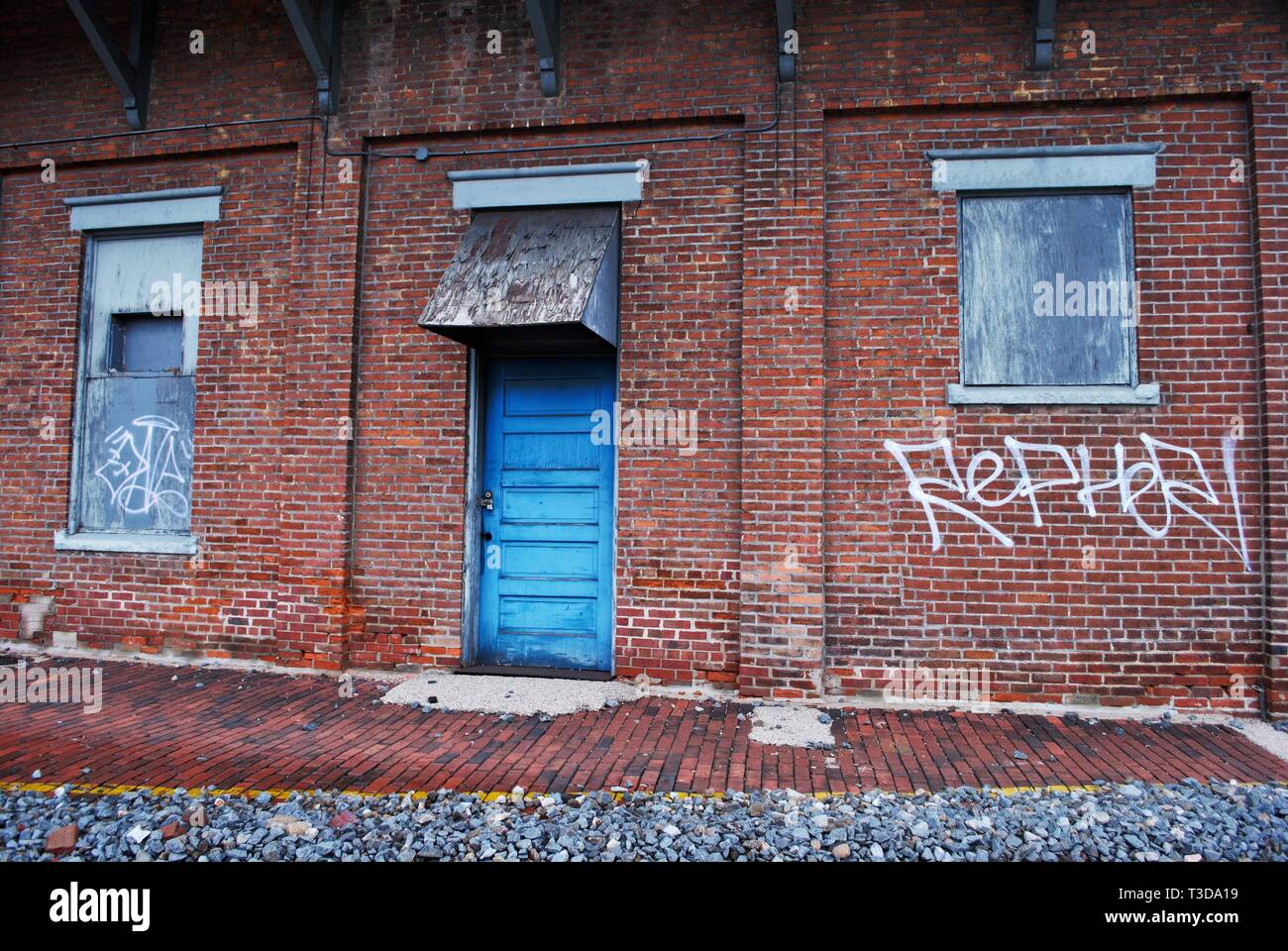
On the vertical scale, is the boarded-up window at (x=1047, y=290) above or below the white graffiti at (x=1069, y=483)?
above

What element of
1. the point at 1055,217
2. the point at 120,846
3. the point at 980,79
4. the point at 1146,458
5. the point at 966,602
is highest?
the point at 980,79

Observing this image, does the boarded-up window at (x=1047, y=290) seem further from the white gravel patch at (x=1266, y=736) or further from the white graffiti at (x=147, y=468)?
the white graffiti at (x=147, y=468)

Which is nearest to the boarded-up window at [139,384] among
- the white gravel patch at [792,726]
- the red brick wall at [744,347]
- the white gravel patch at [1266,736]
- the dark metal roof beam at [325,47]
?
the red brick wall at [744,347]

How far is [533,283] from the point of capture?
5168 millimetres

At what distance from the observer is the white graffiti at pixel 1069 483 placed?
4996 millimetres

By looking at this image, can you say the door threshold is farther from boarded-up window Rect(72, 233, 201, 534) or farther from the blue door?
boarded-up window Rect(72, 233, 201, 534)

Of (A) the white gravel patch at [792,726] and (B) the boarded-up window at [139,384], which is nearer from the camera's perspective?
(A) the white gravel patch at [792,726]

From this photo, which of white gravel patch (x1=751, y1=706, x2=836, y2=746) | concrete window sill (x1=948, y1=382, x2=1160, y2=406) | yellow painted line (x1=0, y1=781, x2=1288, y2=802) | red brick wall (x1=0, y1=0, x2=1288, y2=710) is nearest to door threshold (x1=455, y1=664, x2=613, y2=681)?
red brick wall (x1=0, y1=0, x2=1288, y2=710)

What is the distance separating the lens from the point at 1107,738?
449cm

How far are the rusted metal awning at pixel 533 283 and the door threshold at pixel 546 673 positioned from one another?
8.18 ft

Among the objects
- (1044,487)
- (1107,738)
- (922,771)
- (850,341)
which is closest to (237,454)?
(850,341)

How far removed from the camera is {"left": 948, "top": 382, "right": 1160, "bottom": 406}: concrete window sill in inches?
198

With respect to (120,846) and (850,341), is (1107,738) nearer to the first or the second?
(850,341)

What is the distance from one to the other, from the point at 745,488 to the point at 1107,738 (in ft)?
8.93
